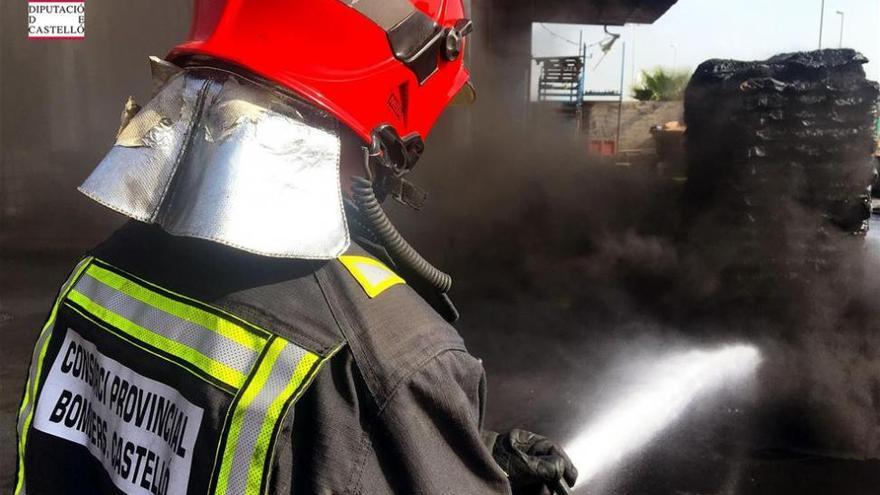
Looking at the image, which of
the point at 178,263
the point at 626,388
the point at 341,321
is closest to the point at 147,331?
the point at 178,263

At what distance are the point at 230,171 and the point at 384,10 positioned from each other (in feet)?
1.35

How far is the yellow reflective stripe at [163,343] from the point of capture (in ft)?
2.90

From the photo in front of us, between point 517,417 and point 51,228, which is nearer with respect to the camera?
point 517,417

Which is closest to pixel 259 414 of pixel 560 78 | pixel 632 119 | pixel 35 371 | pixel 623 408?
pixel 35 371

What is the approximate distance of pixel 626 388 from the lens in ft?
14.4

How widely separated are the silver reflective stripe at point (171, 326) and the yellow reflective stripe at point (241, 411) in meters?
0.02

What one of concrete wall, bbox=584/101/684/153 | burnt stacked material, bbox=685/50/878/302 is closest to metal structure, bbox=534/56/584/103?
concrete wall, bbox=584/101/684/153

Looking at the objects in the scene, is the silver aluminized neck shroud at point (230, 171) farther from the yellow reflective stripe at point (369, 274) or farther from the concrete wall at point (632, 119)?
the concrete wall at point (632, 119)

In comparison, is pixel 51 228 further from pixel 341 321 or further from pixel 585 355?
pixel 341 321

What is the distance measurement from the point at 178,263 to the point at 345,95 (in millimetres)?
361

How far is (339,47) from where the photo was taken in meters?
1.12

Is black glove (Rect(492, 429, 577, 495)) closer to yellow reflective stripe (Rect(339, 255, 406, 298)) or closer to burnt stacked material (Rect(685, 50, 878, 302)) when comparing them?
yellow reflective stripe (Rect(339, 255, 406, 298))

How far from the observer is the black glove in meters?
1.30

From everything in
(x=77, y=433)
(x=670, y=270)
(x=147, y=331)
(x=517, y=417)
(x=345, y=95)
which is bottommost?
(x=517, y=417)
